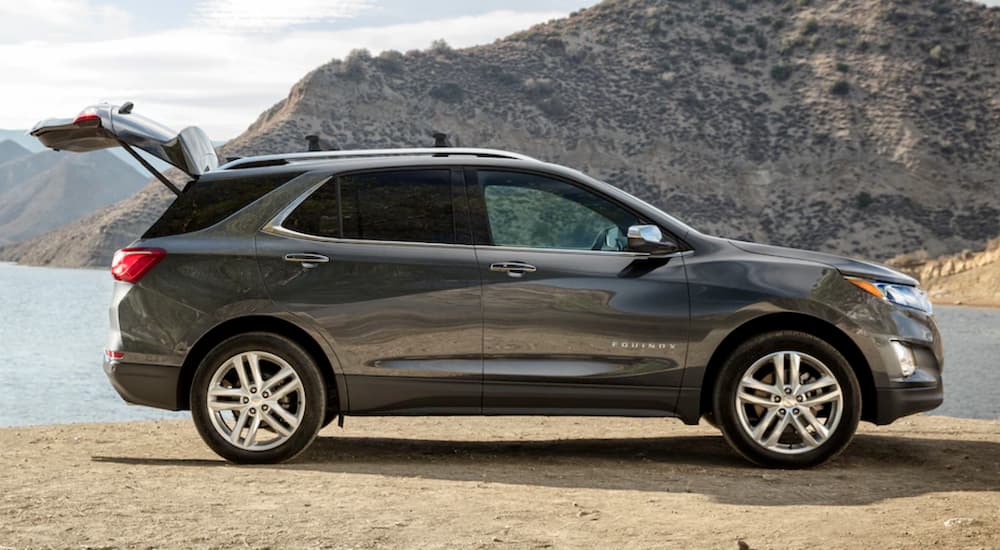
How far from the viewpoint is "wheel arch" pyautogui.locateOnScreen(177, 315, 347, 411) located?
25.1 ft

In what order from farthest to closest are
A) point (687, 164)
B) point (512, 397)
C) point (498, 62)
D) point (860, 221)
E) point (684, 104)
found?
point (498, 62) < point (684, 104) < point (687, 164) < point (860, 221) < point (512, 397)

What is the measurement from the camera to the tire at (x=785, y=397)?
748cm

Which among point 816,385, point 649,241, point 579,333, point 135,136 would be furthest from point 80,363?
point 816,385

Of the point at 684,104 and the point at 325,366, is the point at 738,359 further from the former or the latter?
the point at 684,104

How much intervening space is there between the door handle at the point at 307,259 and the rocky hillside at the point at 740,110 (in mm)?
77002

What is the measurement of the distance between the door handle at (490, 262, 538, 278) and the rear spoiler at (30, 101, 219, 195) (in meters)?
1.94

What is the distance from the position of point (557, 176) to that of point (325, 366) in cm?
175

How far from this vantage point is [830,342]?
771 centimetres

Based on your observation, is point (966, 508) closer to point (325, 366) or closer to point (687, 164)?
point (325, 366)

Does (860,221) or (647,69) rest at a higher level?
(647,69)

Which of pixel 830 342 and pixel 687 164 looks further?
pixel 687 164

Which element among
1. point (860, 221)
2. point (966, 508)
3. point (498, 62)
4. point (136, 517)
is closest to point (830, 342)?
point (966, 508)

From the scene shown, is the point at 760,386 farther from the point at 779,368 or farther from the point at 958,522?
the point at 958,522

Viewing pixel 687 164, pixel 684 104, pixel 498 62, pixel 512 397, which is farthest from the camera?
pixel 498 62
